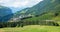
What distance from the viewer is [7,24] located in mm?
97062

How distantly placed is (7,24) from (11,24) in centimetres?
249

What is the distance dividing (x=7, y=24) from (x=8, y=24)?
1.93 ft

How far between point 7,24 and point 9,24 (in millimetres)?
1281

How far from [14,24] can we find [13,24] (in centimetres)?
61

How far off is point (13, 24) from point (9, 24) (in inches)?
95.1

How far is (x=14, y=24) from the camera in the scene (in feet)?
325

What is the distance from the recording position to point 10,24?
98.2 meters

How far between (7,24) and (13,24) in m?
3.68

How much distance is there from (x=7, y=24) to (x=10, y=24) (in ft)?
6.32

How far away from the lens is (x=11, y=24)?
323 feet

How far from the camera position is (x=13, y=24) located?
9888 centimetres

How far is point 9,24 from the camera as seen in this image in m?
97.8

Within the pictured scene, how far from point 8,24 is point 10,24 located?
1353mm

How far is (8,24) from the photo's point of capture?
97.3 m
